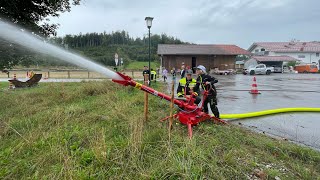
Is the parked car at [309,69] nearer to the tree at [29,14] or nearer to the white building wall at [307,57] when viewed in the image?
the white building wall at [307,57]

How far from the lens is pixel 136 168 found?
3326 mm

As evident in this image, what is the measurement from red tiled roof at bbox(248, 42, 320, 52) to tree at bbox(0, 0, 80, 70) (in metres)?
52.5

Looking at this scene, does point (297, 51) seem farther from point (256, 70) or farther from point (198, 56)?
point (198, 56)

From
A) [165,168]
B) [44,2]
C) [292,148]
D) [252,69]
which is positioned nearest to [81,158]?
[165,168]

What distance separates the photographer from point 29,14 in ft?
30.1

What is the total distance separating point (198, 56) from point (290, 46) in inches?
1109

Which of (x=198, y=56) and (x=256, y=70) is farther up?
(x=198, y=56)

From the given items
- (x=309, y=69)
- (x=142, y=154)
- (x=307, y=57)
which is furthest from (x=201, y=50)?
(x=142, y=154)

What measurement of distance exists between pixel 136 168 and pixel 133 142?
0.58 m

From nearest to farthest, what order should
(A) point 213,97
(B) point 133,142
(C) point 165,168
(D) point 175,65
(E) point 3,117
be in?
1. (C) point 165,168
2. (B) point 133,142
3. (A) point 213,97
4. (E) point 3,117
5. (D) point 175,65

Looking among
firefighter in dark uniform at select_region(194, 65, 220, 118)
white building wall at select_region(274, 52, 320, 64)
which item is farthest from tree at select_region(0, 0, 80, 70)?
white building wall at select_region(274, 52, 320, 64)

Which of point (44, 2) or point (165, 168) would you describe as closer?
point (165, 168)

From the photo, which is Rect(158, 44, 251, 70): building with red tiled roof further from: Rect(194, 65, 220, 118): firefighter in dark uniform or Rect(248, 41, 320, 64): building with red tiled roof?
Rect(194, 65, 220, 118): firefighter in dark uniform

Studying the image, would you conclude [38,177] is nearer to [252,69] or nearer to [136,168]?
[136,168]
